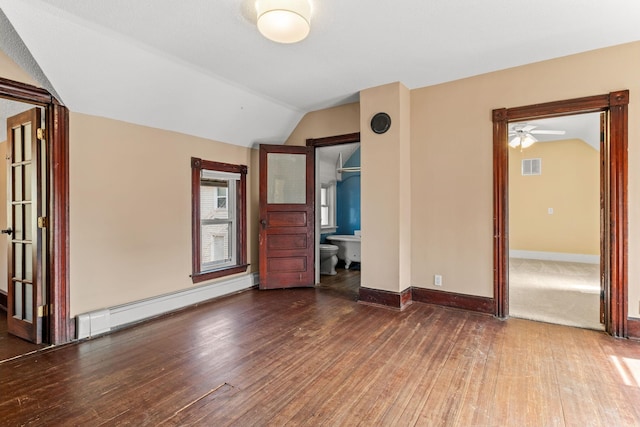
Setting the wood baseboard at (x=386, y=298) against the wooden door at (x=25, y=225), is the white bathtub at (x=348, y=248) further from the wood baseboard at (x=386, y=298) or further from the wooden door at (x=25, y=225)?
the wooden door at (x=25, y=225)

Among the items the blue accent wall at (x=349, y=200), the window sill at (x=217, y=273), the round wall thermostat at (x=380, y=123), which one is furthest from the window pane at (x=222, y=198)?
the blue accent wall at (x=349, y=200)

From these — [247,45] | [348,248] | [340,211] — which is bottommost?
[348,248]

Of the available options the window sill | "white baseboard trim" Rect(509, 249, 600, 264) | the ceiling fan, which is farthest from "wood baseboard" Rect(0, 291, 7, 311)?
"white baseboard trim" Rect(509, 249, 600, 264)

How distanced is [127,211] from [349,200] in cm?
473

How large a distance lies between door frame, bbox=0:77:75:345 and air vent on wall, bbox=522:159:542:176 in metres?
8.02

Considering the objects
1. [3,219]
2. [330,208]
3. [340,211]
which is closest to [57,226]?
[3,219]

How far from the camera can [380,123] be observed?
3695mm

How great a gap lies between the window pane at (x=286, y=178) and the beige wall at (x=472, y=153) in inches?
64.1

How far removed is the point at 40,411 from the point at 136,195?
2.01m

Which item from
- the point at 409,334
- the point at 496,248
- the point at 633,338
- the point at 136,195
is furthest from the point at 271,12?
the point at 633,338

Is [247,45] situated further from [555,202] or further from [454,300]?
[555,202]

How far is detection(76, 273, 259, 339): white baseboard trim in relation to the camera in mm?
2818

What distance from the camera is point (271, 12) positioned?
6.69 feet

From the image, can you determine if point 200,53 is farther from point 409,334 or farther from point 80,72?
point 409,334
